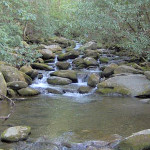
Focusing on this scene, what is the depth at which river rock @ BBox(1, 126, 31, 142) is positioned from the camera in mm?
7473

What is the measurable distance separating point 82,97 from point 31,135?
6.00 metres

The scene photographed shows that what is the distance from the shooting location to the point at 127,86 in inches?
571

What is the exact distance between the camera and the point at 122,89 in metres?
14.4

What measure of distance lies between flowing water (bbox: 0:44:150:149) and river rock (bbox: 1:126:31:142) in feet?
0.65

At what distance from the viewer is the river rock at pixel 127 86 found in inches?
552

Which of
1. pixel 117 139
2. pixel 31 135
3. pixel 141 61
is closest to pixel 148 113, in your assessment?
pixel 117 139

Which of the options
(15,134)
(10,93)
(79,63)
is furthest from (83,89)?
(15,134)

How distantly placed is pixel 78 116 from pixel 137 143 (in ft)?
11.8

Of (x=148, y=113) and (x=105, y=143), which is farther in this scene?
(x=148, y=113)

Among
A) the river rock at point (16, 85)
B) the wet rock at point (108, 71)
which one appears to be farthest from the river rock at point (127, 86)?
the river rock at point (16, 85)

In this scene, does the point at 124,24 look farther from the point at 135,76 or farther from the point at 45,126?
the point at 45,126

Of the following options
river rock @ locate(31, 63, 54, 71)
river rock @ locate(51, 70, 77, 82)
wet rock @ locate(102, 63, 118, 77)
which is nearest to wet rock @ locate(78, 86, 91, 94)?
river rock @ locate(51, 70, 77, 82)

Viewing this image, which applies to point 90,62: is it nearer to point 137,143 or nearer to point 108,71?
point 108,71

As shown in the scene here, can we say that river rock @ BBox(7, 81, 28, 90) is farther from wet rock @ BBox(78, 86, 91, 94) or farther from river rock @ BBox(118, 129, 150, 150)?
river rock @ BBox(118, 129, 150, 150)
